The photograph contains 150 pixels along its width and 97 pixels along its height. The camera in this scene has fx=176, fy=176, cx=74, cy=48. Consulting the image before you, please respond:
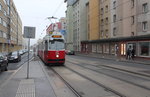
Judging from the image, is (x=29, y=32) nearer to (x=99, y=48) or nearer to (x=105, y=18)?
(x=105, y=18)

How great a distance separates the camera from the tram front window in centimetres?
1673

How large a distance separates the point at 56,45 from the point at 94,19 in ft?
107

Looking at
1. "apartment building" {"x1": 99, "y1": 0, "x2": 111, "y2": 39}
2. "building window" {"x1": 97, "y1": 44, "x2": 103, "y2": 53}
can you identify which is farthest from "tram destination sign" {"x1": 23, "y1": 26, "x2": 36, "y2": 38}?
"building window" {"x1": 97, "y1": 44, "x2": 103, "y2": 53}

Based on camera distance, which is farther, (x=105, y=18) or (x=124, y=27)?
(x=105, y=18)

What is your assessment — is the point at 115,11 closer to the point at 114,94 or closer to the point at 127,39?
the point at 127,39

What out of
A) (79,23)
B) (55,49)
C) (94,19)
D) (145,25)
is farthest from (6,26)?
(55,49)

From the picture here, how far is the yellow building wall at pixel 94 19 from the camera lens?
1838 inches

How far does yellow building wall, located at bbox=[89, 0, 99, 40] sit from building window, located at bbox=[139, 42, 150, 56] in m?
20.4

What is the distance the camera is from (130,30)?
31344 millimetres

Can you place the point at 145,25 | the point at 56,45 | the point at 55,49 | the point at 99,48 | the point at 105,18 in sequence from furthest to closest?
the point at 99,48 → the point at 105,18 → the point at 145,25 → the point at 56,45 → the point at 55,49

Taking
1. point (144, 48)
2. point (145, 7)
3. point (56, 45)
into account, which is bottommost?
point (144, 48)

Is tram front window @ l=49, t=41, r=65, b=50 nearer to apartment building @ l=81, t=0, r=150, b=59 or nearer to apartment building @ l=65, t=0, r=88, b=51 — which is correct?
apartment building @ l=81, t=0, r=150, b=59

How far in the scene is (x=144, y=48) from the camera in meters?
26.1

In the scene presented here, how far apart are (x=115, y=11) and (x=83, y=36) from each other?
2127 centimetres
